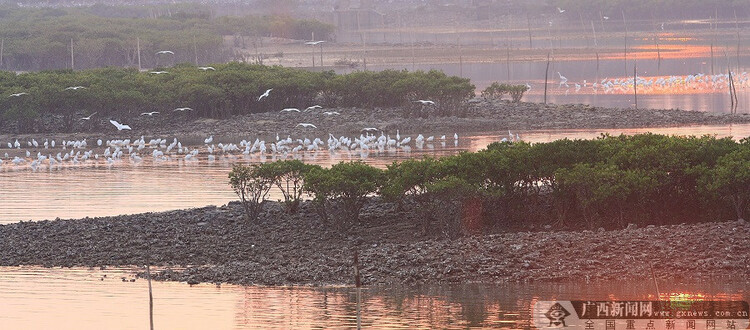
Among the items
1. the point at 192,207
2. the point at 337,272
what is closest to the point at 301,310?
the point at 337,272

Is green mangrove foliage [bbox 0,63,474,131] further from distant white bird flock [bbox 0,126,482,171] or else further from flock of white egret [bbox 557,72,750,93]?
flock of white egret [bbox 557,72,750,93]

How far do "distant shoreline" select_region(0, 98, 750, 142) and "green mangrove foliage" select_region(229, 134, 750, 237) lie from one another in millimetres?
27072

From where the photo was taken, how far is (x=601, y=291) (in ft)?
71.4

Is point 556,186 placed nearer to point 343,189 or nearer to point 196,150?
point 343,189

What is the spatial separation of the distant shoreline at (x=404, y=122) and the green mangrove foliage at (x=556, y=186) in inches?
1066

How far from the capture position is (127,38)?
102938mm

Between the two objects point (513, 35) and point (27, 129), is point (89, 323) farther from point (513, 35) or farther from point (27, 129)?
point (513, 35)

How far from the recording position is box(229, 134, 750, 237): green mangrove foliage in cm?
2573

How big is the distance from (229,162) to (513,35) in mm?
84831

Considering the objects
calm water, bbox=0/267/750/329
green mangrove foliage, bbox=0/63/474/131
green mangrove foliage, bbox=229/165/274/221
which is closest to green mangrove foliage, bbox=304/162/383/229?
green mangrove foliage, bbox=229/165/274/221

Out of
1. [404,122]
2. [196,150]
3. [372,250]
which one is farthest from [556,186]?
[404,122]

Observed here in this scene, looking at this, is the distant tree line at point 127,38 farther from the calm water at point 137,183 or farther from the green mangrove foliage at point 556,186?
the green mangrove foliage at point 556,186

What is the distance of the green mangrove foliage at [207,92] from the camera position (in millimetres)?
57469

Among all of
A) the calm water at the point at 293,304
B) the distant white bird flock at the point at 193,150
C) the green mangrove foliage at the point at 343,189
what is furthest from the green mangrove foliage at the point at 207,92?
the calm water at the point at 293,304
